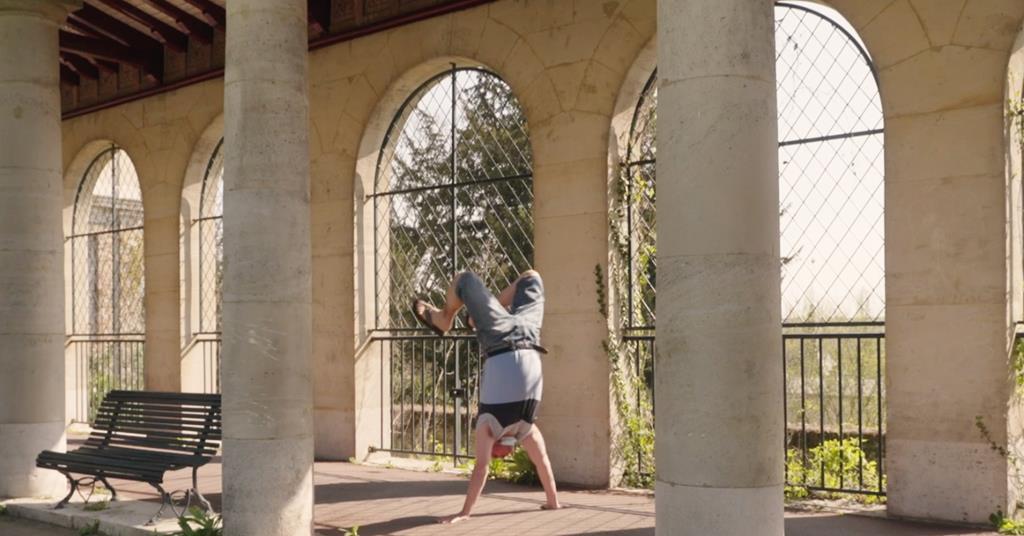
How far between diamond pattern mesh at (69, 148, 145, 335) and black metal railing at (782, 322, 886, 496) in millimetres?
9351

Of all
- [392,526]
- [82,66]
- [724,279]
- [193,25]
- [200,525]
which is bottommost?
[392,526]

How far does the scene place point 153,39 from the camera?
46.2 ft

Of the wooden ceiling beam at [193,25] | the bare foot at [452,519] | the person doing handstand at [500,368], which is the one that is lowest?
the bare foot at [452,519]

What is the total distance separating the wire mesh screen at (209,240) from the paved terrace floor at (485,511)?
453 centimetres

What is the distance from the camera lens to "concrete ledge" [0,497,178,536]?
7.21 meters

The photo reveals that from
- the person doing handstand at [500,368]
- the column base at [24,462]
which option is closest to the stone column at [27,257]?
the column base at [24,462]

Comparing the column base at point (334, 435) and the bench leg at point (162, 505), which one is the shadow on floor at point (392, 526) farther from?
the column base at point (334, 435)

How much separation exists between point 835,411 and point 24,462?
10.8 m

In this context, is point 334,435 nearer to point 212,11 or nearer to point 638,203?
point 638,203

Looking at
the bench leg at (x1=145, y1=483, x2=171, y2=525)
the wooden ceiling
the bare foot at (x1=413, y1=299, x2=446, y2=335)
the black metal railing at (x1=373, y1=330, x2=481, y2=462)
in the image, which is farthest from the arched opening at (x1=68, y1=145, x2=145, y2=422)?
the bare foot at (x1=413, y1=299, x2=446, y2=335)

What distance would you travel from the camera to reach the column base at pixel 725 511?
452cm

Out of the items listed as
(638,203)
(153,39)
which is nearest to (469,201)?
(153,39)

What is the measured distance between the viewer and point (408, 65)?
1120cm

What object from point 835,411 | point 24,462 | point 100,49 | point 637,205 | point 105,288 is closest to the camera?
point 24,462
